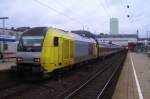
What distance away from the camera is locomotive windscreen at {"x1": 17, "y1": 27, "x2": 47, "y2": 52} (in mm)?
17933

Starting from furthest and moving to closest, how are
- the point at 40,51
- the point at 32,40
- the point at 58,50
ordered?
the point at 58,50 → the point at 32,40 → the point at 40,51

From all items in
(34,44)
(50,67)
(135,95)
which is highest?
(34,44)

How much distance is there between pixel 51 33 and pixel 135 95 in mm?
5981

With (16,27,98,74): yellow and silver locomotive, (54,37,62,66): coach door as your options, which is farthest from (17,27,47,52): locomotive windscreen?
(54,37,62,66): coach door

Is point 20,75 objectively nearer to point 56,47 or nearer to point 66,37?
point 56,47

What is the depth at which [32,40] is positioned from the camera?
59.9ft

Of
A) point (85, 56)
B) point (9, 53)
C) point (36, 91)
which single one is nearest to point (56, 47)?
point (36, 91)

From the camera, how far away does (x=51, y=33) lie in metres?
18.8

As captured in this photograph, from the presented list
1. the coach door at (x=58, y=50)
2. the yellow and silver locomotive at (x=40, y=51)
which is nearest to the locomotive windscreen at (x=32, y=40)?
the yellow and silver locomotive at (x=40, y=51)

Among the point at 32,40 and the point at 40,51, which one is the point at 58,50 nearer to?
the point at 32,40

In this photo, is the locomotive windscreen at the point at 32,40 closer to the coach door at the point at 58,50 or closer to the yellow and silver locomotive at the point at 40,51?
the yellow and silver locomotive at the point at 40,51

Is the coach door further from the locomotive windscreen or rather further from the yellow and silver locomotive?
the locomotive windscreen

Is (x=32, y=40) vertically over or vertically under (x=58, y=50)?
over

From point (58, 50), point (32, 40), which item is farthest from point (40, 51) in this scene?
point (58, 50)
